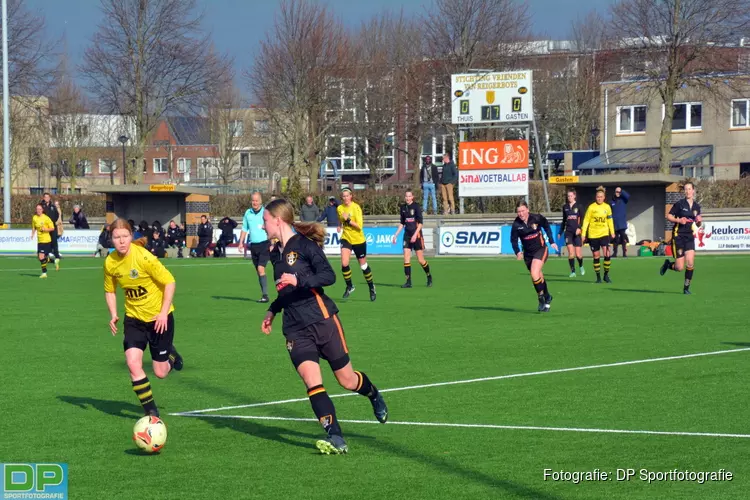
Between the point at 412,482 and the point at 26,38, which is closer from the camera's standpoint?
the point at 412,482

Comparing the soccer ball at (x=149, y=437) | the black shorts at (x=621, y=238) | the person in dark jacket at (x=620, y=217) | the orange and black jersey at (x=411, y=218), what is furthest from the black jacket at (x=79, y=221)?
the soccer ball at (x=149, y=437)

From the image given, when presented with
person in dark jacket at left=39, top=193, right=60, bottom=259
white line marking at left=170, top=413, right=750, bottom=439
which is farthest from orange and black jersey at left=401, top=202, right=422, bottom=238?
white line marking at left=170, top=413, right=750, bottom=439

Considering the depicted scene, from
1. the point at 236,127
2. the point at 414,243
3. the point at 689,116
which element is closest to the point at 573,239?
the point at 414,243

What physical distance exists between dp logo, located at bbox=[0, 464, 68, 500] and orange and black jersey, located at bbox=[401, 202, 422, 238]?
15.2 meters

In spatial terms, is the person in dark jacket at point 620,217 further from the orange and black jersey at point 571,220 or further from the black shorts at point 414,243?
the black shorts at point 414,243

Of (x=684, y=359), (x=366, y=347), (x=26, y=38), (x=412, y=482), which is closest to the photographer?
(x=412, y=482)

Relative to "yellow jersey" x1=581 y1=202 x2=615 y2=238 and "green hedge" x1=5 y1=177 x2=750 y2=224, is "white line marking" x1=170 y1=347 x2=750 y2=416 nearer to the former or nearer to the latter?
"yellow jersey" x1=581 y1=202 x2=615 y2=238

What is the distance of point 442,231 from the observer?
3747cm

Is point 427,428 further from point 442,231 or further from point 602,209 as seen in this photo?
point 442,231

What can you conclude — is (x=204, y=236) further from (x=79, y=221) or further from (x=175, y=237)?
(x=79, y=221)

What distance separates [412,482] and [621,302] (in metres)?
13.0

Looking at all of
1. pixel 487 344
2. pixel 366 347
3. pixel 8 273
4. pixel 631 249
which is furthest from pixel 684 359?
pixel 631 249

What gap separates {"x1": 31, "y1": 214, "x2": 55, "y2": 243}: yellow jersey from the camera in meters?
26.8

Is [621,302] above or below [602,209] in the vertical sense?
below
